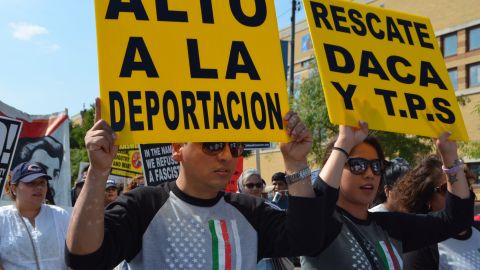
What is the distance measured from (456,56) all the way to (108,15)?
33538 millimetres

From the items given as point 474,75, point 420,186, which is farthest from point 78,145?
point 420,186

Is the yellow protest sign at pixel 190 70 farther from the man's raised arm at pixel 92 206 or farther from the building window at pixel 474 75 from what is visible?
the building window at pixel 474 75

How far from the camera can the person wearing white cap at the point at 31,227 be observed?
4.73m

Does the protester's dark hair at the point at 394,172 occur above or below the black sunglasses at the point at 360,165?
below

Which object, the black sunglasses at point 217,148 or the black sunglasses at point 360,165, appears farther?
the black sunglasses at point 360,165

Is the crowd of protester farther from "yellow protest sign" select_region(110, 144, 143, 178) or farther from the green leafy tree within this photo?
the green leafy tree

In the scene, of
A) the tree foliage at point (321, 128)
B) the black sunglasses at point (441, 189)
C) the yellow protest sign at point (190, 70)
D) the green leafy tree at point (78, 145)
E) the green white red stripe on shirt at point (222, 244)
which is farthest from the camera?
the green leafy tree at point (78, 145)

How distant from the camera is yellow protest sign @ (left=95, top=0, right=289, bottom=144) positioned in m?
2.47

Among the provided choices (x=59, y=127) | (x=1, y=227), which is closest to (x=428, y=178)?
(x=1, y=227)

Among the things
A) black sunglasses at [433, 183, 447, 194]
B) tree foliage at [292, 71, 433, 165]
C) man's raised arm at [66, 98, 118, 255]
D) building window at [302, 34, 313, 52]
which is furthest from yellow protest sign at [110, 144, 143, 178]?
building window at [302, 34, 313, 52]

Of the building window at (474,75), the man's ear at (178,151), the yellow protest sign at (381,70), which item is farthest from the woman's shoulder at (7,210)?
the building window at (474,75)

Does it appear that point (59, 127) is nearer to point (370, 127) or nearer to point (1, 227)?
point (1, 227)

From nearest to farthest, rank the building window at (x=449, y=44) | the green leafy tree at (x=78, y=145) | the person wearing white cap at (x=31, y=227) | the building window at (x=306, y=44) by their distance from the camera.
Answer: the person wearing white cap at (x=31, y=227)
the building window at (x=449, y=44)
the green leafy tree at (x=78, y=145)
the building window at (x=306, y=44)

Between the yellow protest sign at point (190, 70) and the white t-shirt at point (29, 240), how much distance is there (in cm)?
277
